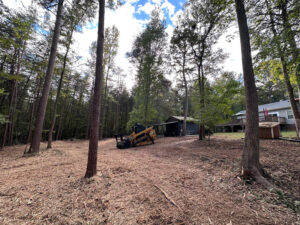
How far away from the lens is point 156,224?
5.55 feet

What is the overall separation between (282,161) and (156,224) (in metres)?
4.91

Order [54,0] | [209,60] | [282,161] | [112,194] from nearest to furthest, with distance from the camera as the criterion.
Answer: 1. [112,194]
2. [282,161]
3. [54,0]
4. [209,60]

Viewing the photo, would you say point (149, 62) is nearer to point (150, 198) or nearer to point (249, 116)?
point (249, 116)

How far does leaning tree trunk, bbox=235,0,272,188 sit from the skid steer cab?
745cm

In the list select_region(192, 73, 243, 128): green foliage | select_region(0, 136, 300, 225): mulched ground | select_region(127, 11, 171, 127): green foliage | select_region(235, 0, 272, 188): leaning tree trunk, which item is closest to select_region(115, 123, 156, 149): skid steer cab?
select_region(127, 11, 171, 127): green foliage

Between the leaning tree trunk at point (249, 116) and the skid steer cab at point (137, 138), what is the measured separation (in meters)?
7.45

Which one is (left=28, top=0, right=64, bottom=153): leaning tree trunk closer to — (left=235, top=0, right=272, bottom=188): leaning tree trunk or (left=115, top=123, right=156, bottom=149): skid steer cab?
(left=115, top=123, right=156, bottom=149): skid steer cab

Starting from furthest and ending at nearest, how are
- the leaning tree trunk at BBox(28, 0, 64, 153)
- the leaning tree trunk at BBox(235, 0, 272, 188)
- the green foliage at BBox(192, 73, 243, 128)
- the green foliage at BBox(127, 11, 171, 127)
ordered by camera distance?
the green foliage at BBox(127, 11, 171, 127), the green foliage at BBox(192, 73, 243, 128), the leaning tree trunk at BBox(28, 0, 64, 153), the leaning tree trunk at BBox(235, 0, 272, 188)

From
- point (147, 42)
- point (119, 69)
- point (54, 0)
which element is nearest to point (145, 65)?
point (147, 42)

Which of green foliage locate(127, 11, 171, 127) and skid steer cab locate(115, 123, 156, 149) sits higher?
green foliage locate(127, 11, 171, 127)

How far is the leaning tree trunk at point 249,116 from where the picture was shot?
9.70ft

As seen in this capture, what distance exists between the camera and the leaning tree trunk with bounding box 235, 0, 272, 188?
2957 mm

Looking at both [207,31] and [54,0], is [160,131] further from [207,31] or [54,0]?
[54,0]

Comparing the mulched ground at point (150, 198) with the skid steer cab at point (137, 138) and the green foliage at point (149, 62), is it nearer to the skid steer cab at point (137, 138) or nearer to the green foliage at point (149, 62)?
the skid steer cab at point (137, 138)
